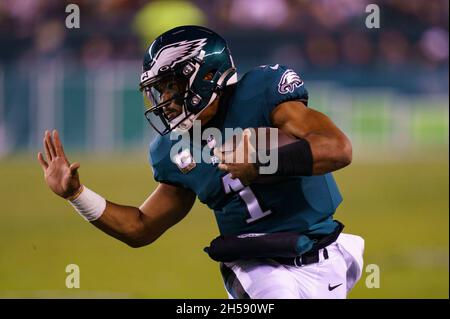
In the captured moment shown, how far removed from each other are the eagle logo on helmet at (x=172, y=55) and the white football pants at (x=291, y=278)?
954 mm

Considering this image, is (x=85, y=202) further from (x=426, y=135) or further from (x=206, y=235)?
(x=426, y=135)

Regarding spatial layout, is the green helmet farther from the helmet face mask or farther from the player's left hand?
the player's left hand

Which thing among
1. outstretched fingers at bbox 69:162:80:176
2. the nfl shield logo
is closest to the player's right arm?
outstretched fingers at bbox 69:162:80:176

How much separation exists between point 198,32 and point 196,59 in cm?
14

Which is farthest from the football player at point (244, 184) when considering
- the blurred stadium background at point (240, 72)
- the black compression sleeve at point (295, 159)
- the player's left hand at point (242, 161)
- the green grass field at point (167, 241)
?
the blurred stadium background at point (240, 72)

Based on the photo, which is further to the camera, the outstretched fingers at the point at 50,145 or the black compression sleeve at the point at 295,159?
the outstretched fingers at the point at 50,145

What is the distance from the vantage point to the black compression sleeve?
12.7 ft

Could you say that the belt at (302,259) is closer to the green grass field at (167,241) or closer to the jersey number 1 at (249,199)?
the jersey number 1 at (249,199)

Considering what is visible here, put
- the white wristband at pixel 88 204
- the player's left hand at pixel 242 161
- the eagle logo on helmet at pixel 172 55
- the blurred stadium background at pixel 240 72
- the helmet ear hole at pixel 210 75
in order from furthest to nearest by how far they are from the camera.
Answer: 1. the blurred stadium background at pixel 240 72
2. the white wristband at pixel 88 204
3. the helmet ear hole at pixel 210 75
4. the eagle logo on helmet at pixel 172 55
5. the player's left hand at pixel 242 161

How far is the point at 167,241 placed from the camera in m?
10.8

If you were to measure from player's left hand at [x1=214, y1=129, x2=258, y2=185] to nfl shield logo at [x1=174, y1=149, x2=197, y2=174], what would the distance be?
645 mm

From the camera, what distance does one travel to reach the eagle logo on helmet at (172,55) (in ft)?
14.2

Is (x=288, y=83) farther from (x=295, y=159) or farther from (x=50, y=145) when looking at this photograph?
(x=50, y=145)

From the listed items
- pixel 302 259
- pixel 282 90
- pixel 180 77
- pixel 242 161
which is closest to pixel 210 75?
pixel 180 77
